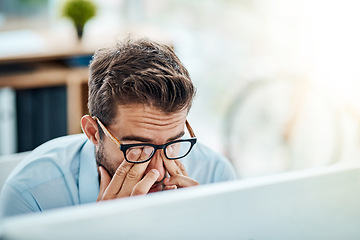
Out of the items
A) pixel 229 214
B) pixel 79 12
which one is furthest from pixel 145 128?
pixel 79 12

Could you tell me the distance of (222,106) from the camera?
10.8 ft

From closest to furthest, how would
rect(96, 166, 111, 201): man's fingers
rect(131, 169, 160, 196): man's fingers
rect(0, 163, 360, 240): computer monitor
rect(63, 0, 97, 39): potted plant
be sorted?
rect(0, 163, 360, 240): computer monitor, rect(131, 169, 160, 196): man's fingers, rect(96, 166, 111, 201): man's fingers, rect(63, 0, 97, 39): potted plant

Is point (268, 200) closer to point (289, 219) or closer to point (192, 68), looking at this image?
A: point (289, 219)

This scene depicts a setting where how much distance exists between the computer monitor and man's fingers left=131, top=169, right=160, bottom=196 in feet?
1.73

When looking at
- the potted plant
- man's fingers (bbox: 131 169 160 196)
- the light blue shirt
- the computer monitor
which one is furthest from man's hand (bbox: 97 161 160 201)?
the potted plant

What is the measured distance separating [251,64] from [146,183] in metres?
2.47

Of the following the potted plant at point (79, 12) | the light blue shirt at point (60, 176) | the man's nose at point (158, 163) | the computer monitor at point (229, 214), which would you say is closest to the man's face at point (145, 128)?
the man's nose at point (158, 163)

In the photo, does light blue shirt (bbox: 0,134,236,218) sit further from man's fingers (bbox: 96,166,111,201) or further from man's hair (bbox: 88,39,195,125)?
man's hair (bbox: 88,39,195,125)

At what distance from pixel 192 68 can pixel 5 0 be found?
4.58ft

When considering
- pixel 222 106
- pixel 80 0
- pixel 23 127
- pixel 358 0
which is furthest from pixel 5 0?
pixel 358 0

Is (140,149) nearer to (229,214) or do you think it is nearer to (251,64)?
(229,214)

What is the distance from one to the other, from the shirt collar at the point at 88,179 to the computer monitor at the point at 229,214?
2.41 feet

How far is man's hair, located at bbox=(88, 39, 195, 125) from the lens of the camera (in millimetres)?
1129

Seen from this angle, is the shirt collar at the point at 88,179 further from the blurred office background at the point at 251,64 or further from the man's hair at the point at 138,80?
the blurred office background at the point at 251,64
